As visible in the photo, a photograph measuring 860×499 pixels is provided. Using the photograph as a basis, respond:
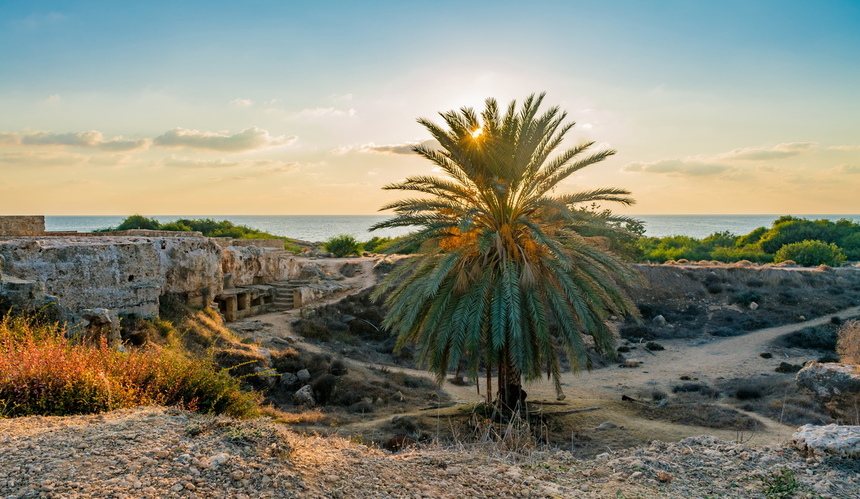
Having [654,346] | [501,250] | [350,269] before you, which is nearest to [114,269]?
[501,250]

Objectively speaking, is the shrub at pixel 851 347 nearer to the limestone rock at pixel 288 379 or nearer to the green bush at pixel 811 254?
the limestone rock at pixel 288 379

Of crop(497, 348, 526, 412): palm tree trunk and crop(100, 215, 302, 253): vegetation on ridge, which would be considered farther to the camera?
crop(100, 215, 302, 253): vegetation on ridge

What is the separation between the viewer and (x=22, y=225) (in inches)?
584

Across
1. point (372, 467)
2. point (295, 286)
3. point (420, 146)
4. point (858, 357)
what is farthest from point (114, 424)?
point (858, 357)

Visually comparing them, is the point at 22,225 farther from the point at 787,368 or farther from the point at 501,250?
the point at 787,368

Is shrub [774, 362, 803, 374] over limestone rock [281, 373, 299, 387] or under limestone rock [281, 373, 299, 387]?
under

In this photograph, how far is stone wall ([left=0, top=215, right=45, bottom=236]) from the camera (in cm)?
1417

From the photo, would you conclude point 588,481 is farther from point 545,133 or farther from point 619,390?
point 619,390

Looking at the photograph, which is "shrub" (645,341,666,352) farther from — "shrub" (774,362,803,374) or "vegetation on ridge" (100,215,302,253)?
"vegetation on ridge" (100,215,302,253)

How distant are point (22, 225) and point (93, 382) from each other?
11771 millimetres

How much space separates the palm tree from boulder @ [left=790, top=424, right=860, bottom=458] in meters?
3.65

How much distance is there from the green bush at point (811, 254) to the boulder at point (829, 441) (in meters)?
37.7

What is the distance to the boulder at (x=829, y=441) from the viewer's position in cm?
640

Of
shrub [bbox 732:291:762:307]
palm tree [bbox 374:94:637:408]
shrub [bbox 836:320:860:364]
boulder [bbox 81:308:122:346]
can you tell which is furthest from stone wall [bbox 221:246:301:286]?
shrub [bbox 732:291:762:307]
